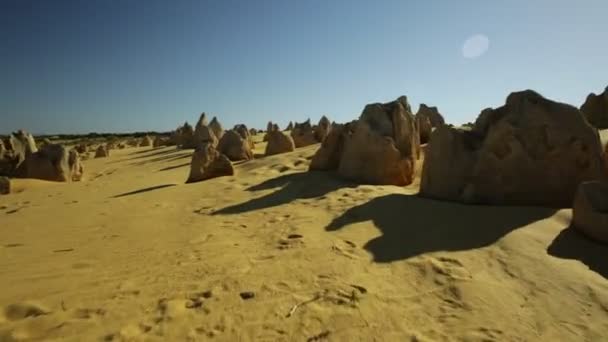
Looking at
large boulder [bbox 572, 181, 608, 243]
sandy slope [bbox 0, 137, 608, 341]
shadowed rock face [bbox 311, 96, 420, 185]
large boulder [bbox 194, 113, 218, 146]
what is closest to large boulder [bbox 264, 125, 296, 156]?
large boulder [bbox 194, 113, 218, 146]

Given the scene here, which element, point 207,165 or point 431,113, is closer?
point 207,165

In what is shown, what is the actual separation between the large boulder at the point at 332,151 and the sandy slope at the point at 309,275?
249cm

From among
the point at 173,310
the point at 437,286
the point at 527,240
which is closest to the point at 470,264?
the point at 437,286

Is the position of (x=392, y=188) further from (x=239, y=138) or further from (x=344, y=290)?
(x=239, y=138)

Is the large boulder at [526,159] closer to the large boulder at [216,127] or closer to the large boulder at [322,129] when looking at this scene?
the large boulder at [322,129]

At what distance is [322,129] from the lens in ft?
49.1

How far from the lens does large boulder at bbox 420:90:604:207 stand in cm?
395

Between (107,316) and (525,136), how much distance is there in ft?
13.8

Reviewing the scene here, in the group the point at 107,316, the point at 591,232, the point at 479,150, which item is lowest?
the point at 107,316

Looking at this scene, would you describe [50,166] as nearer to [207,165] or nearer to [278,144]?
[207,165]

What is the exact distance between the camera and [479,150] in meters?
4.38

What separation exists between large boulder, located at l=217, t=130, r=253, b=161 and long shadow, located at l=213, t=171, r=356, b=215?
380 centimetres

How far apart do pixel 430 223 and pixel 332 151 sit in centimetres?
357

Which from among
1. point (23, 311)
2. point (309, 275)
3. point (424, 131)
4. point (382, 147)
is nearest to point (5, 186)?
point (23, 311)
